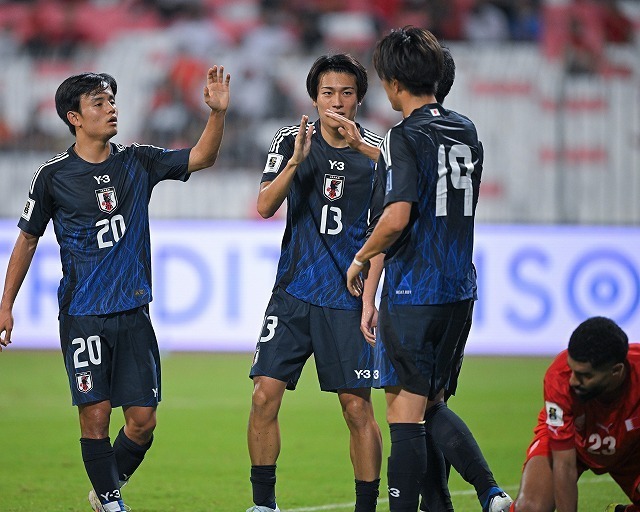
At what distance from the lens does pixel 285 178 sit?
198 inches

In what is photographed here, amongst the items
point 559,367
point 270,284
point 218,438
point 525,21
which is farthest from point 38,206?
point 525,21

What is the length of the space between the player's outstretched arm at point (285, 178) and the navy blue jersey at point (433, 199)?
0.57 metres

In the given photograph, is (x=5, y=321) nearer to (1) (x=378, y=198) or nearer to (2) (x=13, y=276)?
(2) (x=13, y=276)

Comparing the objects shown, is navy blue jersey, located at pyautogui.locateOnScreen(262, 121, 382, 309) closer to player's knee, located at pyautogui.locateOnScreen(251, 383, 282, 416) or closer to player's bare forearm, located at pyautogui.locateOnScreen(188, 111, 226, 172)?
player's bare forearm, located at pyautogui.locateOnScreen(188, 111, 226, 172)

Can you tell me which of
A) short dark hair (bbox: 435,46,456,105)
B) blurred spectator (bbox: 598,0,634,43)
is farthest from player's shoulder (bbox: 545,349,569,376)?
blurred spectator (bbox: 598,0,634,43)

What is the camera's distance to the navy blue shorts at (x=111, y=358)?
5117 millimetres

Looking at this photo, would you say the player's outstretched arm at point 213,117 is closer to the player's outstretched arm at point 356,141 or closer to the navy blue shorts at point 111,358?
the player's outstretched arm at point 356,141

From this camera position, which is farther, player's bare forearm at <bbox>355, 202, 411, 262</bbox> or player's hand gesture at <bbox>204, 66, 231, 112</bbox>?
player's hand gesture at <bbox>204, 66, 231, 112</bbox>

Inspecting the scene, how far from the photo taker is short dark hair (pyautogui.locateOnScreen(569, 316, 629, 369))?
3.81 meters

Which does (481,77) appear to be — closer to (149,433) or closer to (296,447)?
(296,447)

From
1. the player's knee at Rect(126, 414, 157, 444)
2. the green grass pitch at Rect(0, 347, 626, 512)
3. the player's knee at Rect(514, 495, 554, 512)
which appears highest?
the player's knee at Rect(126, 414, 157, 444)

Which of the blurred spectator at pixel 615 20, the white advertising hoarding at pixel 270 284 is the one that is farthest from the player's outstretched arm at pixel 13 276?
the blurred spectator at pixel 615 20

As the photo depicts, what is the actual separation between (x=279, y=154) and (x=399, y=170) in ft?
3.66

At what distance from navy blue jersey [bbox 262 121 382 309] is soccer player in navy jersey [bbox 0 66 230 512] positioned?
0.52 meters
